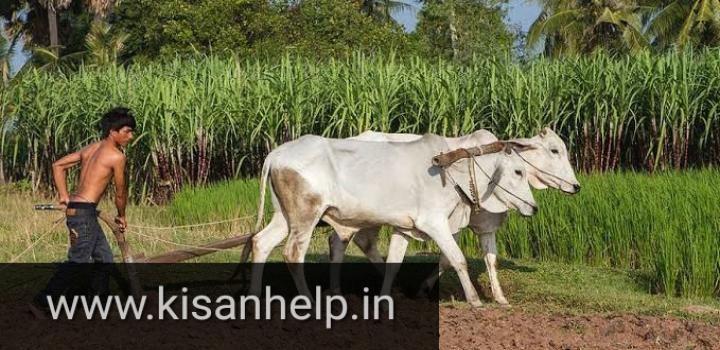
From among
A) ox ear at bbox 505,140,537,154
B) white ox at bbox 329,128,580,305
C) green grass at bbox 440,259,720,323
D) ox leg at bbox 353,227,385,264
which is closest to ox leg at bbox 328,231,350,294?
white ox at bbox 329,128,580,305

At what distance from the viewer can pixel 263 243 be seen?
304 inches

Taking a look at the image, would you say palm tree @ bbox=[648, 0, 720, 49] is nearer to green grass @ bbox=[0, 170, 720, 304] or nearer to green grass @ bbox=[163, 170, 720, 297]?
green grass @ bbox=[0, 170, 720, 304]

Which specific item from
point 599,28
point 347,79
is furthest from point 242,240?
point 599,28

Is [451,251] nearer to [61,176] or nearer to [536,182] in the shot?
[536,182]

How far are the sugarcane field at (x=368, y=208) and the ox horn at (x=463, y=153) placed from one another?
0.4 inches

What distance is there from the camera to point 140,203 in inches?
634

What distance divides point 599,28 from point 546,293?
861 inches

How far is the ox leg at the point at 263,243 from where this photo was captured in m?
7.57

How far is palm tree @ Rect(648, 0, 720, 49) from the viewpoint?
27.4m

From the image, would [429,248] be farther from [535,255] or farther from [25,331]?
[25,331]

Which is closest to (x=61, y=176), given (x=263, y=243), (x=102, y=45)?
(x=263, y=243)

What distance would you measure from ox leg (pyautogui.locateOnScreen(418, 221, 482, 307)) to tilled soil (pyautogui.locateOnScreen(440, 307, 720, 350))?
12.4 inches

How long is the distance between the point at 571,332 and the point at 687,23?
22013 mm

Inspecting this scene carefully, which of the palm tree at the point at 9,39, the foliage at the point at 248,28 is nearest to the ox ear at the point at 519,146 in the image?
the foliage at the point at 248,28
